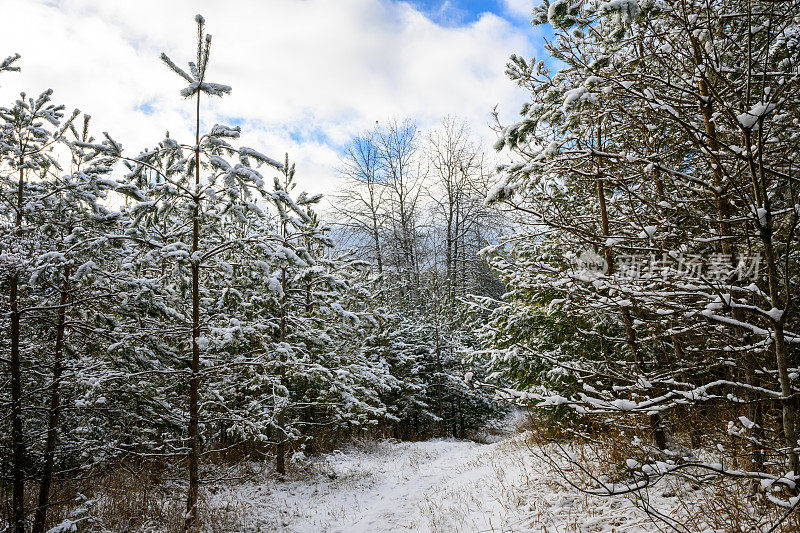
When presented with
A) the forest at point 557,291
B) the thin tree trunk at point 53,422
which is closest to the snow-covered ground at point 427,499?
the forest at point 557,291

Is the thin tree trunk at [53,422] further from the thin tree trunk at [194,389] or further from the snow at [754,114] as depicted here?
the snow at [754,114]

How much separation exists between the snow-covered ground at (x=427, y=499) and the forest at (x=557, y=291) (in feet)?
0.30

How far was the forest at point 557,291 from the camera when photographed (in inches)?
119

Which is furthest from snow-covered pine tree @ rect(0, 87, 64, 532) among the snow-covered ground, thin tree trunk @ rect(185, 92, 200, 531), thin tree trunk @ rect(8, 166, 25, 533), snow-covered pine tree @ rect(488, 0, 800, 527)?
snow-covered pine tree @ rect(488, 0, 800, 527)

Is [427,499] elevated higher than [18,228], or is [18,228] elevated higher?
[18,228]

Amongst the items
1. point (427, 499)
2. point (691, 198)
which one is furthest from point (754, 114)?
point (427, 499)

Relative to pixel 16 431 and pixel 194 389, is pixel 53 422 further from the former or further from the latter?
pixel 194 389

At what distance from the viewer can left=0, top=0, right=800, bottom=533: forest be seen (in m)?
3.04

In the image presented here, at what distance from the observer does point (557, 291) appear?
5.41 metres

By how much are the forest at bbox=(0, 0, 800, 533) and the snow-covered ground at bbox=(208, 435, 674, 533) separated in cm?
9

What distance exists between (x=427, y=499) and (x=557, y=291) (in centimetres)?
525

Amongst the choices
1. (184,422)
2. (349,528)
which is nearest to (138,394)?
(184,422)

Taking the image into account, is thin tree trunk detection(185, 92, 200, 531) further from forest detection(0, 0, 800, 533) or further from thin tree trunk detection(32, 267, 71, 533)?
thin tree trunk detection(32, 267, 71, 533)

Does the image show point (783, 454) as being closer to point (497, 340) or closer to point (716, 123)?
point (716, 123)
